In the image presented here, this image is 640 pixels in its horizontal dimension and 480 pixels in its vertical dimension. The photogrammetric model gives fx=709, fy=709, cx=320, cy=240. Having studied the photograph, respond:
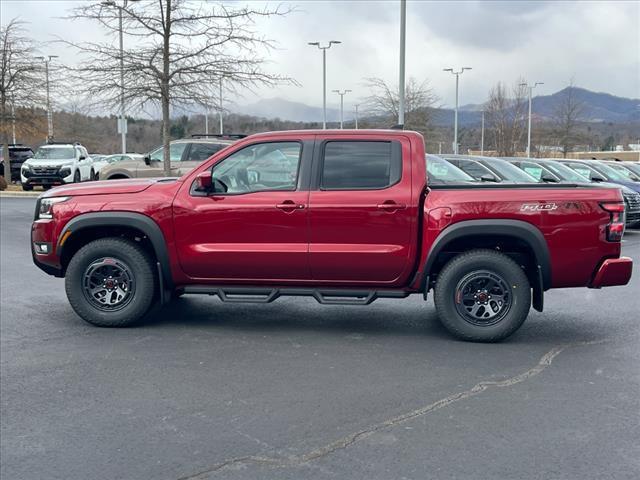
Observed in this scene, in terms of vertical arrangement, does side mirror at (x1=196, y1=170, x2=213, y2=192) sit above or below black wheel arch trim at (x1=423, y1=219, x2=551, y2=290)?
above

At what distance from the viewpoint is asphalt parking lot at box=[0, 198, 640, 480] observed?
3.96m

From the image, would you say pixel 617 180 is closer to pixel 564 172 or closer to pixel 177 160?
pixel 564 172

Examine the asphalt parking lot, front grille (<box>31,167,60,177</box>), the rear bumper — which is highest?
front grille (<box>31,167,60,177</box>)

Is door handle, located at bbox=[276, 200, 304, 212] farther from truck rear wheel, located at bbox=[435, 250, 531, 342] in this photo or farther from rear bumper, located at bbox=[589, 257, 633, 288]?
rear bumper, located at bbox=[589, 257, 633, 288]

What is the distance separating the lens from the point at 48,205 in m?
7.03

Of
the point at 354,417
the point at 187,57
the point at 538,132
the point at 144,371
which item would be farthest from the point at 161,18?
the point at 538,132

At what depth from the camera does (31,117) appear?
3003cm

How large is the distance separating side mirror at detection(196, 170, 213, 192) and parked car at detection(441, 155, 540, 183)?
880 cm

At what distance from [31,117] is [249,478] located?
29.5m

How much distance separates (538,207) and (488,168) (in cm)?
898

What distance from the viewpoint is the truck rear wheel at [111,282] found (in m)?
6.86

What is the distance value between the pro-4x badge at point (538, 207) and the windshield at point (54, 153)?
23.3 metres

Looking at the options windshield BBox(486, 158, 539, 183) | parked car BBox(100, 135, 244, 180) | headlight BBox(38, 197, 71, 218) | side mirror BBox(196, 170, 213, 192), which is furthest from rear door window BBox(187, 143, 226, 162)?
side mirror BBox(196, 170, 213, 192)

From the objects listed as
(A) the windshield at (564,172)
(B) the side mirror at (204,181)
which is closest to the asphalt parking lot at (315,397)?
(B) the side mirror at (204,181)
